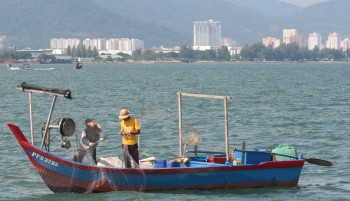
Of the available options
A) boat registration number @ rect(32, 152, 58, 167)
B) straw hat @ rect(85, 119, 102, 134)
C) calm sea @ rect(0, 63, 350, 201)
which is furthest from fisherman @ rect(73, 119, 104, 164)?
calm sea @ rect(0, 63, 350, 201)

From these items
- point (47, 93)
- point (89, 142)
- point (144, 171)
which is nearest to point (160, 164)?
point (144, 171)

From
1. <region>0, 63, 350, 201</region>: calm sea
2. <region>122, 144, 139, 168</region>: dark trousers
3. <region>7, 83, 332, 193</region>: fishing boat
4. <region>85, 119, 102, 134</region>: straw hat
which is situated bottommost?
<region>0, 63, 350, 201</region>: calm sea

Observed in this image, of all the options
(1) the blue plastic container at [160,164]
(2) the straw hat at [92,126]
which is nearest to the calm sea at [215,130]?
(1) the blue plastic container at [160,164]

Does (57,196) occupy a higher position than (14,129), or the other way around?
(14,129)

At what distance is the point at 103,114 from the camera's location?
48531mm

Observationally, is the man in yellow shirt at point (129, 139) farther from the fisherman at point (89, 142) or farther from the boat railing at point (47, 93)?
the boat railing at point (47, 93)

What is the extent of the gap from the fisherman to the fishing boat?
1.04 ft

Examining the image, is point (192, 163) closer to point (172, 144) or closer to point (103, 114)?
point (172, 144)

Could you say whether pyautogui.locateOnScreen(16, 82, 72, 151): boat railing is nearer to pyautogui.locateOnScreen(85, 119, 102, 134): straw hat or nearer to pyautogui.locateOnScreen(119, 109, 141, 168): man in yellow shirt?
pyautogui.locateOnScreen(85, 119, 102, 134): straw hat

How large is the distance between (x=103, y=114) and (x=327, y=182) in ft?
81.0

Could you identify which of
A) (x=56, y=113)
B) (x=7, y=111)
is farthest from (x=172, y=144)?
(x=7, y=111)

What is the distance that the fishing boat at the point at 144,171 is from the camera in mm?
22156

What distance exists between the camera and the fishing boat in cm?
2216

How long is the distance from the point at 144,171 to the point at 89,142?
1502 mm
